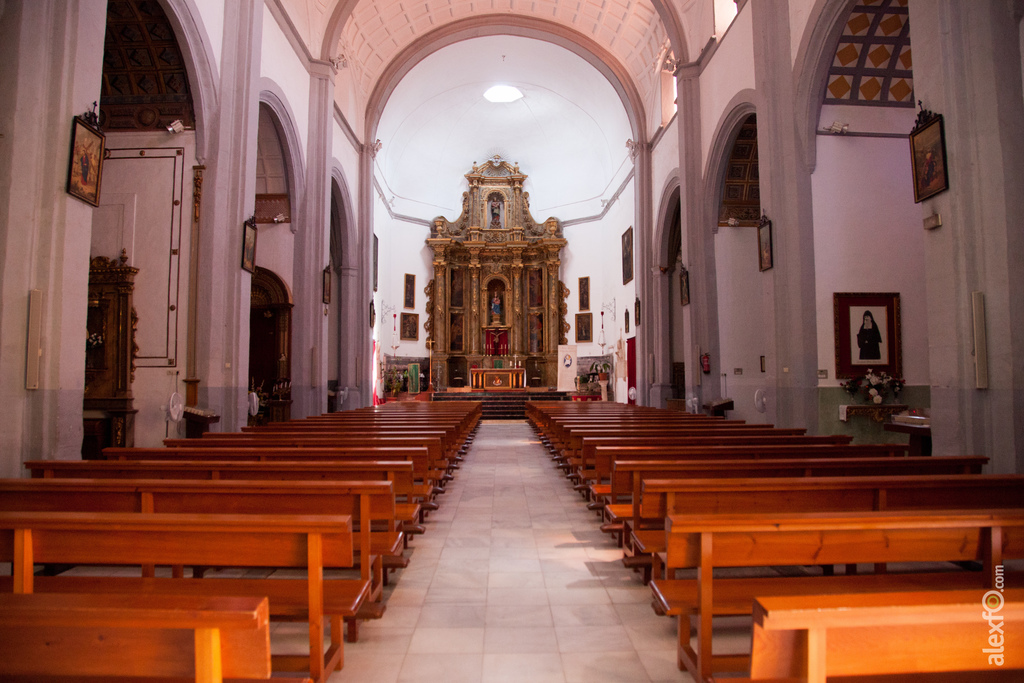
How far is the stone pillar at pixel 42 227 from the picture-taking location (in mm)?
4547

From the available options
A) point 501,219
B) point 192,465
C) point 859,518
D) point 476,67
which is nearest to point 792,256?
point 859,518

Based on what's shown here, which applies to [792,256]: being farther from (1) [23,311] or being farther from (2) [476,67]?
(2) [476,67]

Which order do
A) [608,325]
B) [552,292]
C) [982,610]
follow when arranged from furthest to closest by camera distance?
1. [552,292]
2. [608,325]
3. [982,610]

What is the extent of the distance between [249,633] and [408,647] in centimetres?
178

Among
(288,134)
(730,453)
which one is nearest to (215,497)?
(730,453)

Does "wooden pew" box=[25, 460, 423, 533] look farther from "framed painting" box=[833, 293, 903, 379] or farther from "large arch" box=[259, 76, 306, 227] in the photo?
"large arch" box=[259, 76, 306, 227]

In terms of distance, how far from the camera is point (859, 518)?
2.06 m

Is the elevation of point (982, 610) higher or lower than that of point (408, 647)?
higher

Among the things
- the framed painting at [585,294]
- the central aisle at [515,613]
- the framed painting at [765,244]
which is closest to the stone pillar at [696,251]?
the framed painting at [765,244]

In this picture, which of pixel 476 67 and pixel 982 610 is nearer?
pixel 982 610

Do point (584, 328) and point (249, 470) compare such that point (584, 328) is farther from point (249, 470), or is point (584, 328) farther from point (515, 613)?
point (515, 613)

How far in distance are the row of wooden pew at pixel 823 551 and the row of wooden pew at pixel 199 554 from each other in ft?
3.64

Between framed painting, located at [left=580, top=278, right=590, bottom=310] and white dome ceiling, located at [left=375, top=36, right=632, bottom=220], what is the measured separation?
269 cm

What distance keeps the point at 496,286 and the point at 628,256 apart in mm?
7534
